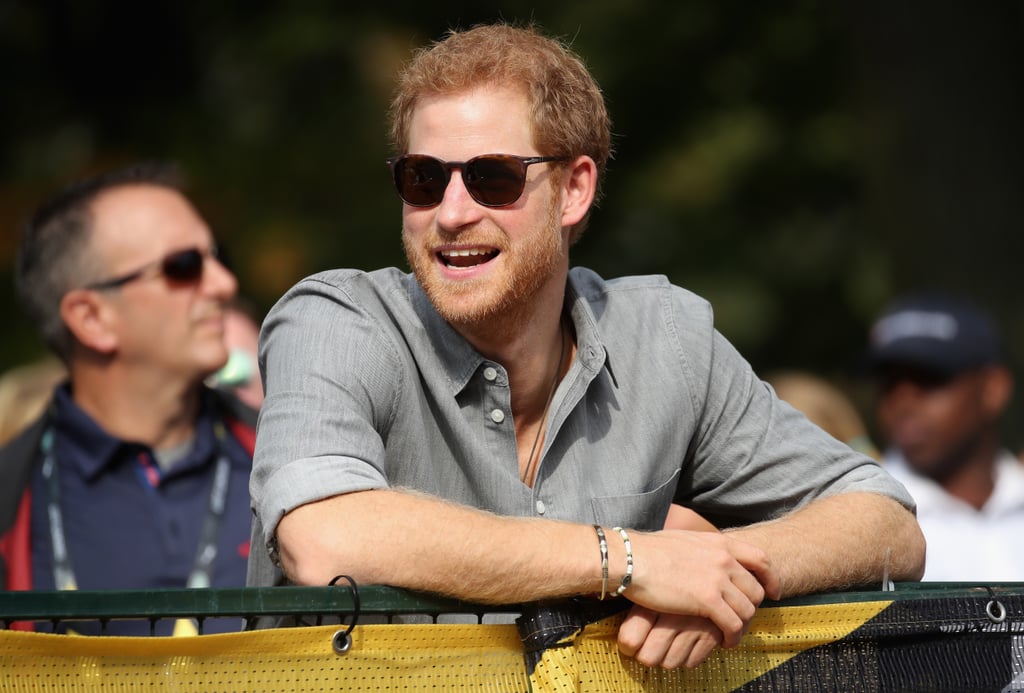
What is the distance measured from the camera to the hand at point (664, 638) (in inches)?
95.1

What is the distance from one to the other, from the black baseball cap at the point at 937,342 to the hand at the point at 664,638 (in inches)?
167

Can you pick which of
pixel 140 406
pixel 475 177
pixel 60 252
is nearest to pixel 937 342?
pixel 140 406

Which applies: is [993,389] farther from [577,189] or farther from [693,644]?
[693,644]

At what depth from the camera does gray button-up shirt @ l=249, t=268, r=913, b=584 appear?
8.59 ft

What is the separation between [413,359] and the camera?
9.54ft

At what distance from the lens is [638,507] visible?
3.02 m

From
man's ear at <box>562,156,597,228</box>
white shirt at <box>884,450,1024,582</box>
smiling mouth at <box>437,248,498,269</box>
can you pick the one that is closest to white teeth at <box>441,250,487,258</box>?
smiling mouth at <box>437,248,498,269</box>

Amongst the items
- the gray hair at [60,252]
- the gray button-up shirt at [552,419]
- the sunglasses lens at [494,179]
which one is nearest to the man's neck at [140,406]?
the gray hair at [60,252]

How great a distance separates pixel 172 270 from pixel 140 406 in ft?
1.60

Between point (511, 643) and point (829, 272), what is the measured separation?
1066 cm

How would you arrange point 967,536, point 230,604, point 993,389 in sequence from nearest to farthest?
point 230,604, point 967,536, point 993,389

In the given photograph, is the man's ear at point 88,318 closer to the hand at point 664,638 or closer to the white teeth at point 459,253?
the white teeth at point 459,253

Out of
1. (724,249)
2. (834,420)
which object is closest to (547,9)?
(724,249)

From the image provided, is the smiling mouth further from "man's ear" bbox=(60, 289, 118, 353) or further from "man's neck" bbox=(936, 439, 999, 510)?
"man's neck" bbox=(936, 439, 999, 510)
